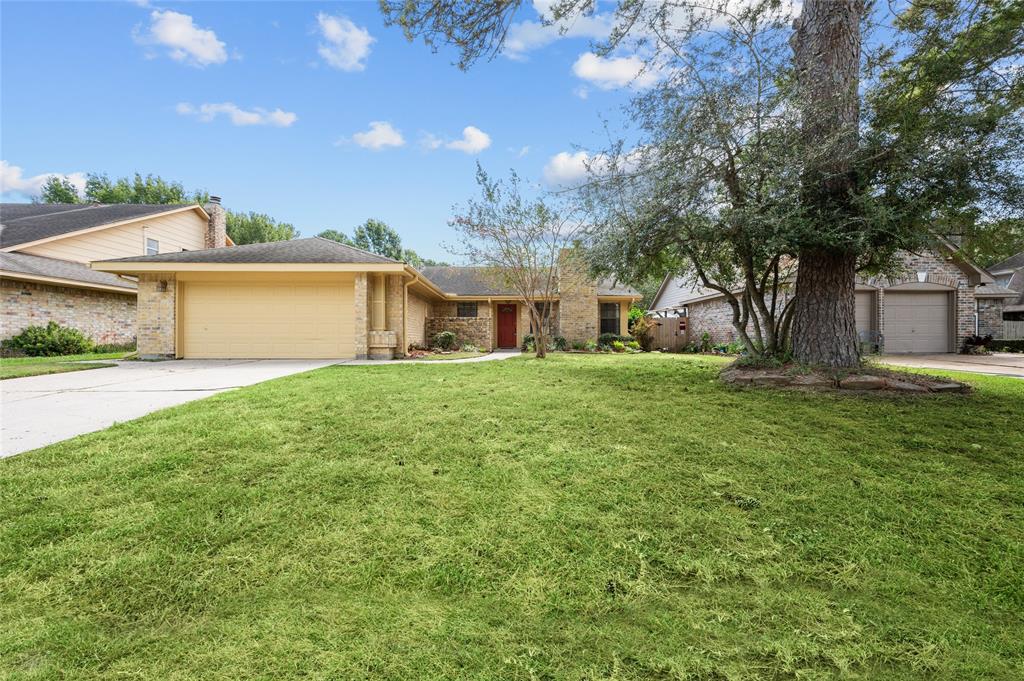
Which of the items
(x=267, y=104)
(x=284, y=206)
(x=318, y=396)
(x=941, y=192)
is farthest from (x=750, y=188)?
(x=284, y=206)

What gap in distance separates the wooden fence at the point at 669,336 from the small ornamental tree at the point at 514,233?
308 inches

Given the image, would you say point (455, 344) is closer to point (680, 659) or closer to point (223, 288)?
point (223, 288)

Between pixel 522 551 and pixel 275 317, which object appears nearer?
pixel 522 551

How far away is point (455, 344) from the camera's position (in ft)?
54.3

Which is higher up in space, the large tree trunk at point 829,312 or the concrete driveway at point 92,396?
the large tree trunk at point 829,312

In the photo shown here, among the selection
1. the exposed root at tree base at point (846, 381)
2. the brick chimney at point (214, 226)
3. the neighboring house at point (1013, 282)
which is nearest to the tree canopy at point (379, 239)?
the brick chimney at point (214, 226)

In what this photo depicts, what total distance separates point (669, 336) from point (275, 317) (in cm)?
1492

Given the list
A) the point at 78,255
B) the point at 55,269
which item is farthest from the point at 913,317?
the point at 78,255

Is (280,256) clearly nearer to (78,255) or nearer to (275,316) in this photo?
(275,316)

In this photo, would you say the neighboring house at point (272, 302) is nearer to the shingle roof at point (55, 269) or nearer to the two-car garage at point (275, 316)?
the two-car garage at point (275, 316)

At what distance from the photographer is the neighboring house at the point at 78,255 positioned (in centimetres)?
1180

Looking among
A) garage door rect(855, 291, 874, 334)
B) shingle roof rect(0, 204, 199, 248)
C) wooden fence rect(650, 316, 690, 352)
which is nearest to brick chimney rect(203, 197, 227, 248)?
shingle roof rect(0, 204, 199, 248)

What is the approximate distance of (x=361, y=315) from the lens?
1097cm

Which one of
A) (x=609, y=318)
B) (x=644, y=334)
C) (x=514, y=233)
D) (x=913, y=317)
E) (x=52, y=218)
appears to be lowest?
(x=644, y=334)
